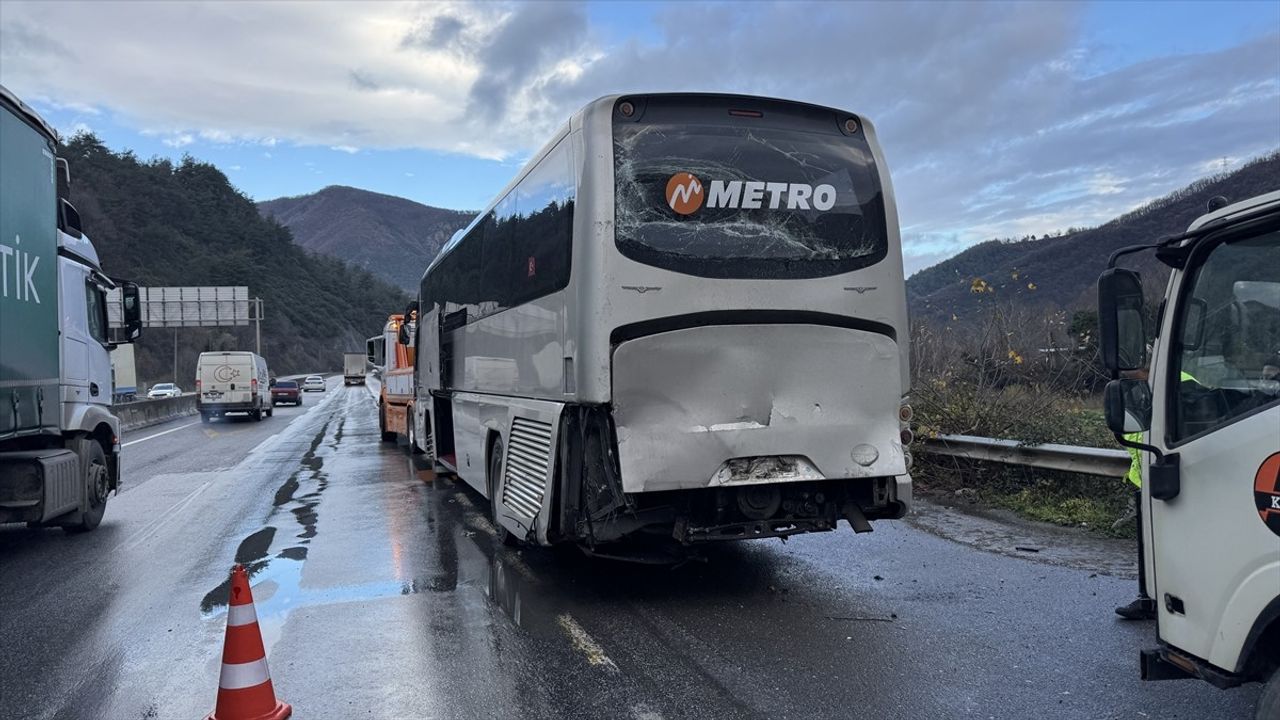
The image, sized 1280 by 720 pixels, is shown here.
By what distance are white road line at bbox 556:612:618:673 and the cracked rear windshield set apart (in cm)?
240

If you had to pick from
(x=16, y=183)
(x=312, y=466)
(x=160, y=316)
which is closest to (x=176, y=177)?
(x=160, y=316)

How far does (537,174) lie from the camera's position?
7035mm

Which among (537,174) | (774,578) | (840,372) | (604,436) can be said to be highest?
(537,174)

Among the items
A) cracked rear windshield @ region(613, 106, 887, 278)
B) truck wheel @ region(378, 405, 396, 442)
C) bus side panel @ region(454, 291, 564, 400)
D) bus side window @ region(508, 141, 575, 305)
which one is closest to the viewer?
cracked rear windshield @ region(613, 106, 887, 278)

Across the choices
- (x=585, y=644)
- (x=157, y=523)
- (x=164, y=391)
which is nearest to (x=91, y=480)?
(x=157, y=523)

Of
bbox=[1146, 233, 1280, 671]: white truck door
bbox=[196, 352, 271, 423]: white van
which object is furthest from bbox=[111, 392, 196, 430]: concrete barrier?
bbox=[1146, 233, 1280, 671]: white truck door

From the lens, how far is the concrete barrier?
27688mm

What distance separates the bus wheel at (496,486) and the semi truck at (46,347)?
406cm

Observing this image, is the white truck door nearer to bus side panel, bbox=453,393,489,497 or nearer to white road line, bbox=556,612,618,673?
white road line, bbox=556,612,618,673

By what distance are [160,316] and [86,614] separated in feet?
163

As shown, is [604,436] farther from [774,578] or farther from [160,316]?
[160,316]

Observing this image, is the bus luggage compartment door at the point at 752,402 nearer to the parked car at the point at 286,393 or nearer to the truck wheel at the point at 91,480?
the truck wheel at the point at 91,480

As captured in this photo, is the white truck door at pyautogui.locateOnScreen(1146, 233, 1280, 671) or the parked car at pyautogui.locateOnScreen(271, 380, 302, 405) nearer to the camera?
the white truck door at pyautogui.locateOnScreen(1146, 233, 1280, 671)

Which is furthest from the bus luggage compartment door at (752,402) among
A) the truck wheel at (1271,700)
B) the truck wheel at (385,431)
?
the truck wheel at (385,431)
